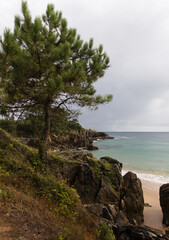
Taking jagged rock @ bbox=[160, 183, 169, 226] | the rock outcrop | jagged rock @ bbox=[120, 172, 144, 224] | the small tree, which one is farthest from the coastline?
the small tree

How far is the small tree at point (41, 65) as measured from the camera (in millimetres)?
6312

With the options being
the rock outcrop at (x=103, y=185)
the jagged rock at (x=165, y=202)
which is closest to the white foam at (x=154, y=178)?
the jagged rock at (x=165, y=202)

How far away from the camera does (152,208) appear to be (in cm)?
1223

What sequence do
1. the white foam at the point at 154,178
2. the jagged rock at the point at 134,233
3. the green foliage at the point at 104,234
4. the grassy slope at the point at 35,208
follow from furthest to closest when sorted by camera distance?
the white foam at the point at 154,178
the jagged rock at the point at 134,233
the green foliage at the point at 104,234
the grassy slope at the point at 35,208

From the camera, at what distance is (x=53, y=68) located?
7.11m

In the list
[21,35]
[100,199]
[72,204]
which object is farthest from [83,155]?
[21,35]

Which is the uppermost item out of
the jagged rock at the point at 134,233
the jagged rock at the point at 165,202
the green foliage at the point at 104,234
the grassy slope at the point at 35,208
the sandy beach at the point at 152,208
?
the grassy slope at the point at 35,208

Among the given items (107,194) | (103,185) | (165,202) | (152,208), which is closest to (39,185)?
(103,185)

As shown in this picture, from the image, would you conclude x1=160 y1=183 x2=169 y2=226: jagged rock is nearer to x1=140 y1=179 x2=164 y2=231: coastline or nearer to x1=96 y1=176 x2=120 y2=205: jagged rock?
x1=140 y1=179 x2=164 y2=231: coastline

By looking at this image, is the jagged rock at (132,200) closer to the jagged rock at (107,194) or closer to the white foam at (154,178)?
the jagged rock at (107,194)

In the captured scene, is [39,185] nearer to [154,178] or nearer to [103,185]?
[103,185]

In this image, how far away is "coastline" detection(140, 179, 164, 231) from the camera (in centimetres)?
1016

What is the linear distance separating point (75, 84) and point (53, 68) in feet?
5.08

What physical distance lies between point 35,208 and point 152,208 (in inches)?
499
